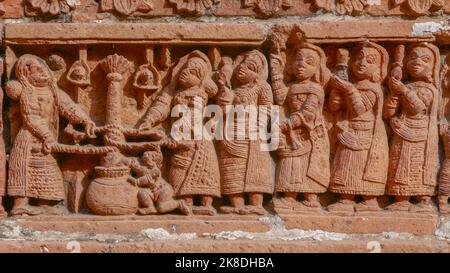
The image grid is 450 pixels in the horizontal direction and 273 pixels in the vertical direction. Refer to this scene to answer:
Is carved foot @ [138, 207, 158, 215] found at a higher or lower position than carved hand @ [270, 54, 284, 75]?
lower

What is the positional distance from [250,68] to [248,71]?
24 millimetres

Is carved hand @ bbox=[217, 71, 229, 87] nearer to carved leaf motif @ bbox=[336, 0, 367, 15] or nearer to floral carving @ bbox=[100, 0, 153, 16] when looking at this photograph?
floral carving @ bbox=[100, 0, 153, 16]

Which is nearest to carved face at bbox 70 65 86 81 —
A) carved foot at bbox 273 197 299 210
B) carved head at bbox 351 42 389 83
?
carved foot at bbox 273 197 299 210

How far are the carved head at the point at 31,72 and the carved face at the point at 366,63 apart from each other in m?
1.86

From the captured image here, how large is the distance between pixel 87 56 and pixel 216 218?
4.09 ft

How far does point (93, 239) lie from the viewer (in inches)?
192

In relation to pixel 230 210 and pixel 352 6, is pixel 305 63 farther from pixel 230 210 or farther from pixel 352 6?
pixel 230 210

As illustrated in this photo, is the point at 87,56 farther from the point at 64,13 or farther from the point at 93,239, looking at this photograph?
the point at 93,239

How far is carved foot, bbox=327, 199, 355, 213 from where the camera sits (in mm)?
4973

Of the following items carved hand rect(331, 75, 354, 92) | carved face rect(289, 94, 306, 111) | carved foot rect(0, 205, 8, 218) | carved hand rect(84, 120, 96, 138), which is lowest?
carved foot rect(0, 205, 8, 218)

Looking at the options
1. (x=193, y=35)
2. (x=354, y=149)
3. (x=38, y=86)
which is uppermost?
(x=193, y=35)

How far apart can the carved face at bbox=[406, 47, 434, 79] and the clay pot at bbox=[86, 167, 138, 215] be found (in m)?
1.82

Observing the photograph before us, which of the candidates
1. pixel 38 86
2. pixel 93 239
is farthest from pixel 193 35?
pixel 93 239

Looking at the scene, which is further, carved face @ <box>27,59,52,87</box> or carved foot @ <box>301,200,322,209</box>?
carved foot @ <box>301,200,322,209</box>
